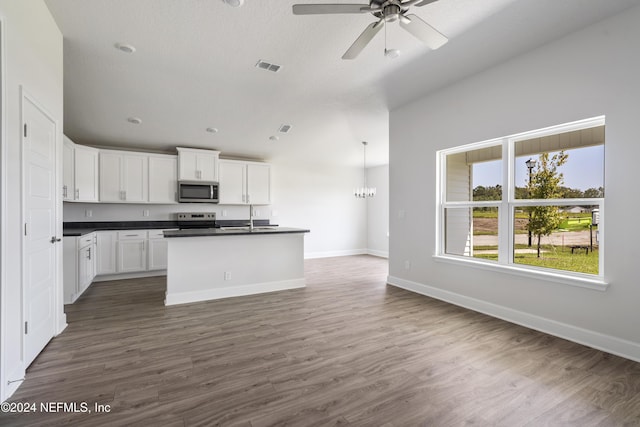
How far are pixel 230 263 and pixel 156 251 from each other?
228 centimetres

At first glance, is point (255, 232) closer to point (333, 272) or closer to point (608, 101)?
point (333, 272)

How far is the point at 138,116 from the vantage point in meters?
4.85

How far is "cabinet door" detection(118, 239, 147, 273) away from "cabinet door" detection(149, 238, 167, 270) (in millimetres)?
101

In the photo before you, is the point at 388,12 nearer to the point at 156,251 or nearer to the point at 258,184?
the point at 258,184

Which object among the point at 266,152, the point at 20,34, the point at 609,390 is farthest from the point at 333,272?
the point at 20,34

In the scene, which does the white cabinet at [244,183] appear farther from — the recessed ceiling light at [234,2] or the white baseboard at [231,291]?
the recessed ceiling light at [234,2]

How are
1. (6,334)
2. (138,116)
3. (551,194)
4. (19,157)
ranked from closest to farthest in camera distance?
(6,334)
(19,157)
(551,194)
(138,116)

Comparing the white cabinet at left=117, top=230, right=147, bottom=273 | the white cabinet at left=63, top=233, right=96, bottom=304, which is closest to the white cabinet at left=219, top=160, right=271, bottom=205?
the white cabinet at left=117, top=230, right=147, bottom=273

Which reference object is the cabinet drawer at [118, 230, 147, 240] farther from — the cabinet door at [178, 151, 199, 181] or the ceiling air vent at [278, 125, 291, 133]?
the ceiling air vent at [278, 125, 291, 133]

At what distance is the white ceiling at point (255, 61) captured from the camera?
2639mm

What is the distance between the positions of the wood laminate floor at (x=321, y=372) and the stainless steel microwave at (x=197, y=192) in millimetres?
2847

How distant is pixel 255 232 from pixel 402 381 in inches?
112

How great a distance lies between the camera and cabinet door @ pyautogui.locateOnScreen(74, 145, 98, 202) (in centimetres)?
499

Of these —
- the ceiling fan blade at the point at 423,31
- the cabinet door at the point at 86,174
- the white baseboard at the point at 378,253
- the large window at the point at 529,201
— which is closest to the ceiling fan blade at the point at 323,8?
the ceiling fan blade at the point at 423,31
